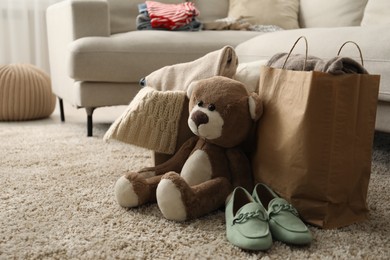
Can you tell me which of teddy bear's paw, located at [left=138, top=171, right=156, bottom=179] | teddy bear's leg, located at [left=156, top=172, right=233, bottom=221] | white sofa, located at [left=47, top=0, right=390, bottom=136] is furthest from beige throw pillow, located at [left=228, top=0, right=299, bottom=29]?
teddy bear's leg, located at [left=156, top=172, right=233, bottom=221]

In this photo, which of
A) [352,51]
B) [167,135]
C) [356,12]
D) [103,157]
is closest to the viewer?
[167,135]

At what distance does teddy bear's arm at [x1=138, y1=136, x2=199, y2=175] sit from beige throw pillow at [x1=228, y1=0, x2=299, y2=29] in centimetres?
155

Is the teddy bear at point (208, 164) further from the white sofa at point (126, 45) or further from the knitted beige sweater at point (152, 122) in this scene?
the white sofa at point (126, 45)

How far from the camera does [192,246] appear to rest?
2.56 ft

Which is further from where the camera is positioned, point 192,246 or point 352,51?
point 352,51

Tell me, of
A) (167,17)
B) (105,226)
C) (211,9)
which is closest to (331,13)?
(211,9)

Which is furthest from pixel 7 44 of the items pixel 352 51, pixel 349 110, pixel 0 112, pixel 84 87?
pixel 349 110

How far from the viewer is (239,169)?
1.02m

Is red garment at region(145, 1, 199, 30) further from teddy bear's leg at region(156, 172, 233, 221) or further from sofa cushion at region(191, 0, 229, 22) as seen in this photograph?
teddy bear's leg at region(156, 172, 233, 221)

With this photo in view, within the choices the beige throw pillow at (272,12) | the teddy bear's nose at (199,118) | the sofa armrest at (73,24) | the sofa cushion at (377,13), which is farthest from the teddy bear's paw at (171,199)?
the beige throw pillow at (272,12)

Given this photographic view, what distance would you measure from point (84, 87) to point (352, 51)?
110cm

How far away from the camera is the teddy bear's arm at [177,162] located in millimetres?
1070

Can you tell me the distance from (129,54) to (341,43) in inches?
35.1

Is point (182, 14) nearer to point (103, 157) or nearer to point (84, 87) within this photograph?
Result: point (84, 87)
